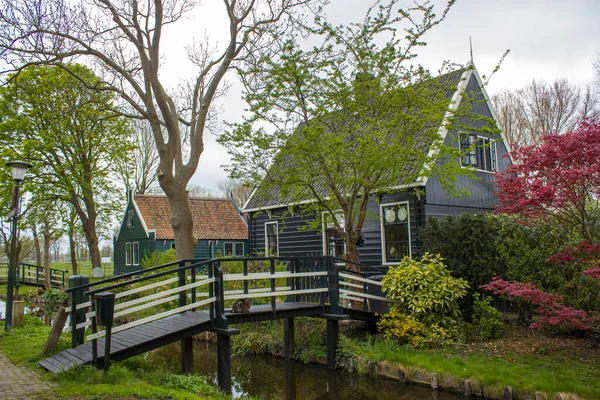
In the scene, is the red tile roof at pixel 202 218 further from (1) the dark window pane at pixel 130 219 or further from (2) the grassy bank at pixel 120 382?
Answer: (2) the grassy bank at pixel 120 382

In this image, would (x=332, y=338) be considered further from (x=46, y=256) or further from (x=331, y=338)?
(x=46, y=256)

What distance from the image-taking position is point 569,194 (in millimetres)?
8289

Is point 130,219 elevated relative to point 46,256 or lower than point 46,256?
elevated

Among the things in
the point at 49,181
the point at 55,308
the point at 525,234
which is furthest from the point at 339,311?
the point at 49,181

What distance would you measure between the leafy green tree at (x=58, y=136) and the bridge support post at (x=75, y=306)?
1511 cm

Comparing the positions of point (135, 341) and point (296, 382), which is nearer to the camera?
point (135, 341)

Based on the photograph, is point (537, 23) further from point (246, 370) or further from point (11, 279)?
point (11, 279)

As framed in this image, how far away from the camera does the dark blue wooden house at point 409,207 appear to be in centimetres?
1459

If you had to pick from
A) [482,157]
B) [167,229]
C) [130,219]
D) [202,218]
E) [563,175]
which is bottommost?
[167,229]

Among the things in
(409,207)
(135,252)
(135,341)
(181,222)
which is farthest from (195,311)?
(135,252)

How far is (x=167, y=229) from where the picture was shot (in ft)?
89.2

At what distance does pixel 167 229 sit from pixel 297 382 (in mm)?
18742

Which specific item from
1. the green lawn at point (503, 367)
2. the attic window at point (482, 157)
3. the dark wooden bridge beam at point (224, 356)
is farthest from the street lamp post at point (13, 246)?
the attic window at point (482, 157)

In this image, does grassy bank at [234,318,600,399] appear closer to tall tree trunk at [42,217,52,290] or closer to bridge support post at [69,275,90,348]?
bridge support post at [69,275,90,348]
